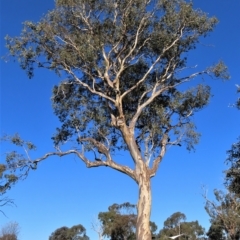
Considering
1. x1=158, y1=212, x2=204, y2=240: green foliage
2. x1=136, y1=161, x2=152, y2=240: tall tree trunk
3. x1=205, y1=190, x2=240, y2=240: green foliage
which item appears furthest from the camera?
x1=158, y1=212, x2=204, y2=240: green foliage

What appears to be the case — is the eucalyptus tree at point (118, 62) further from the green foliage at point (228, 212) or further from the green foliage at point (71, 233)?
the green foliage at point (71, 233)

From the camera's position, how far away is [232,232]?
38.4 metres

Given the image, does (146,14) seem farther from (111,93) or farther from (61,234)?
(61,234)

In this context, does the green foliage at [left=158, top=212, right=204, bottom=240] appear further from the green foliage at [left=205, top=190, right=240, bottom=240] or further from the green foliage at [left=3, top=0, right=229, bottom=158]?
the green foliage at [left=3, top=0, right=229, bottom=158]

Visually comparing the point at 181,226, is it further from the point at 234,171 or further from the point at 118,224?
the point at 234,171

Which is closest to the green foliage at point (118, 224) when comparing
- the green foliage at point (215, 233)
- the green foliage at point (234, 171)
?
the green foliage at point (215, 233)

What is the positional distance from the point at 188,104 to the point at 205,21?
3.50 m

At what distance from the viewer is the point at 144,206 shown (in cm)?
1284

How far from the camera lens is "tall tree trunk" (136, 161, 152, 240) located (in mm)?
12531

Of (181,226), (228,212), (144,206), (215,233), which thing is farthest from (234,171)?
(181,226)

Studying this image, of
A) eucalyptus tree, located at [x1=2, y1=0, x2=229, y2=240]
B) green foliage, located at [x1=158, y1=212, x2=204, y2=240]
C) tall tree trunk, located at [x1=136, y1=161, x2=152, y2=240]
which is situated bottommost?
tall tree trunk, located at [x1=136, y1=161, x2=152, y2=240]

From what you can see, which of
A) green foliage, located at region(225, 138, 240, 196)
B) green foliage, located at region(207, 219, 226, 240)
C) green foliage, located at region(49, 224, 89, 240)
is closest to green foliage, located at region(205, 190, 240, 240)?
green foliage, located at region(207, 219, 226, 240)

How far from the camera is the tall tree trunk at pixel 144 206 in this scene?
12.5 m

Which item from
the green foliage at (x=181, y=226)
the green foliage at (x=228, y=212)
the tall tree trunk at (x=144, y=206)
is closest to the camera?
the tall tree trunk at (x=144, y=206)
